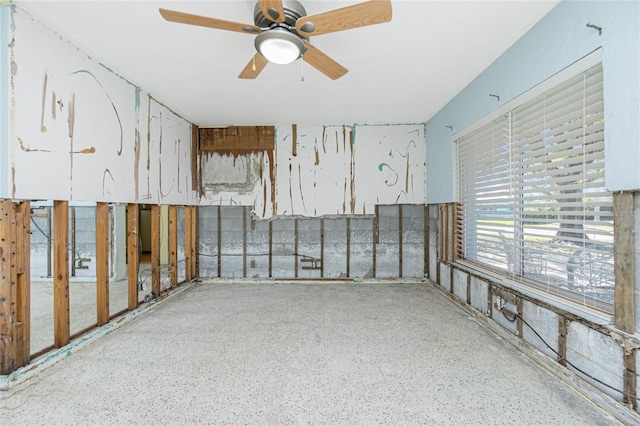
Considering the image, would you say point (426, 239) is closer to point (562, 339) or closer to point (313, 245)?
point (313, 245)

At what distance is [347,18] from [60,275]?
280cm

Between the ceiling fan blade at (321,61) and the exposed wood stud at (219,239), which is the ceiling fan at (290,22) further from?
the exposed wood stud at (219,239)

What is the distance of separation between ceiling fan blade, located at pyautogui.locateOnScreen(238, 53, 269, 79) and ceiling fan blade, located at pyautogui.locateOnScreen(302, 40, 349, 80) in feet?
1.01

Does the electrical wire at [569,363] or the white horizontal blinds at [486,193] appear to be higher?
the white horizontal blinds at [486,193]

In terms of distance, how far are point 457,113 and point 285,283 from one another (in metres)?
3.32

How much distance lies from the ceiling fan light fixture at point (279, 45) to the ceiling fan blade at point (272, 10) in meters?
0.08

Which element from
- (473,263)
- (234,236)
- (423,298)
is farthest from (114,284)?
(473,263)

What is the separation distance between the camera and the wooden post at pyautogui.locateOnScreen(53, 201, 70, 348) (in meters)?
2.24

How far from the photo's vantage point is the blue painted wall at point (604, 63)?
1.42m

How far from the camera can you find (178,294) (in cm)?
392

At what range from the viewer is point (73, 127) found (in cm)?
225

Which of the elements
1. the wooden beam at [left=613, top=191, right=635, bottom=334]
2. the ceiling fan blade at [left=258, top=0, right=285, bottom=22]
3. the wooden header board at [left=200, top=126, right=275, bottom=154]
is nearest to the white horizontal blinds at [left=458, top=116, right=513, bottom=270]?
the wooden beam at [left=613, top=191, right=635, bottom=334]

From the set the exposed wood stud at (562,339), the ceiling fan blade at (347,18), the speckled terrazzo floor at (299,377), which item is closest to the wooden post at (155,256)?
the speckled terrazzo floor at (299,377)

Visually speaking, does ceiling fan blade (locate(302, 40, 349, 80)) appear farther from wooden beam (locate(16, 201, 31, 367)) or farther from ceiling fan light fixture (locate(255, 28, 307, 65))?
wooden beam (locate(16, 201, 31, 367))
